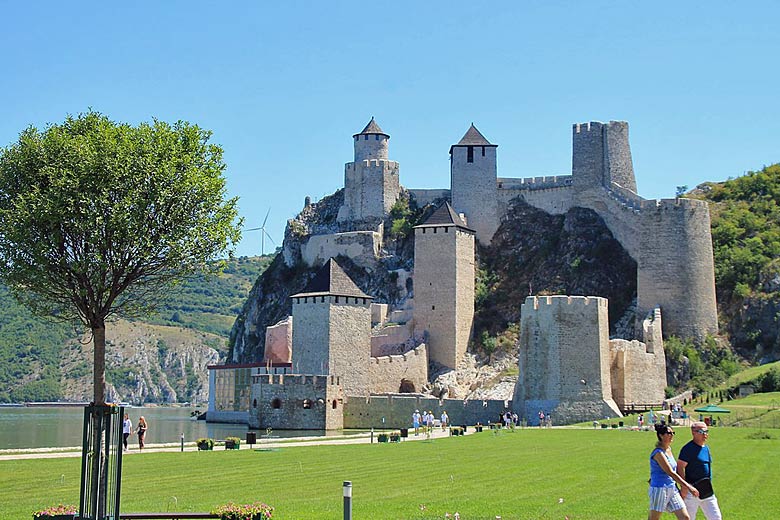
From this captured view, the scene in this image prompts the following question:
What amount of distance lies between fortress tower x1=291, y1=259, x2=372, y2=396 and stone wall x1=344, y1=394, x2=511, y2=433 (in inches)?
55.5

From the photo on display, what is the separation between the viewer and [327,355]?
51.1 meters

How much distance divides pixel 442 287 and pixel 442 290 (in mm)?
178

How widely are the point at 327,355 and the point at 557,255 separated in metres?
19.6

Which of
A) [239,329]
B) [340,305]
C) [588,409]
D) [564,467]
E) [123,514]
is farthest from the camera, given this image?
[239,329]

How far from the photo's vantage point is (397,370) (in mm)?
55719

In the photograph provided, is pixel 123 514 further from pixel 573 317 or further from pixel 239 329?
pixel 239 329

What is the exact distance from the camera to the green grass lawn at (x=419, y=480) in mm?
15398

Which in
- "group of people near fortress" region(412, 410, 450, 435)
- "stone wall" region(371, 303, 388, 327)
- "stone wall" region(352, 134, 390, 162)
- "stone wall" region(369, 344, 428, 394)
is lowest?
"group of people near fortress" region(412, 410, 450, 435)

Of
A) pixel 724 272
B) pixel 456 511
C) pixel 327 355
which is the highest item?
pixel 724 272

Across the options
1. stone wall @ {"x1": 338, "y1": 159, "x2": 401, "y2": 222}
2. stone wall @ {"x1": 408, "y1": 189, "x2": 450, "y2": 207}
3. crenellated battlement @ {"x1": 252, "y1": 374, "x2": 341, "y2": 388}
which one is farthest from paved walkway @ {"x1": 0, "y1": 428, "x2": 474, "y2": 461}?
stone wall @ {"x1": 408, "y1": 189, "x2": 450, "y2": 207}

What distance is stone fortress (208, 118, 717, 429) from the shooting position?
4484 cm

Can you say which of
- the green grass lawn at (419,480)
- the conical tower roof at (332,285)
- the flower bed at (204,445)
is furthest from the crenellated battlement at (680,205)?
the flower bed at (204,445)

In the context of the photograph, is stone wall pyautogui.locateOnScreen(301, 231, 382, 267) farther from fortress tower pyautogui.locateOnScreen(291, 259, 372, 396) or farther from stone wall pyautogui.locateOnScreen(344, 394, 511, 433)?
stone wall pyautogui.locateOnScreen(344, 394, 511, 433)

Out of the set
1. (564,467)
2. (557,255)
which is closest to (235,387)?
(557,255)
